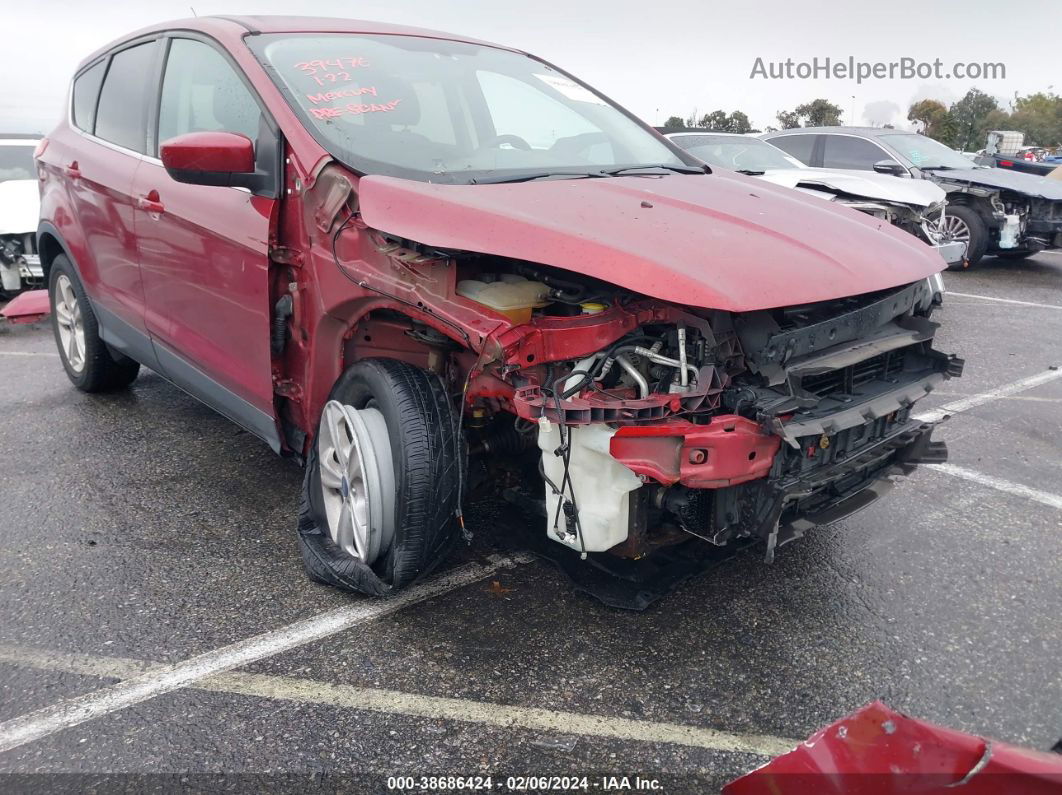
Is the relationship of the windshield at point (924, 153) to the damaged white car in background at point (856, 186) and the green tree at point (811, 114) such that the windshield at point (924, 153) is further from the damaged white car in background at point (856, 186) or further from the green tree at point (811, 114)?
the green tree at point (811, 114)

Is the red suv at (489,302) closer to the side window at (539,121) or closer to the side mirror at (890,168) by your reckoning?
the side window at (539,121)

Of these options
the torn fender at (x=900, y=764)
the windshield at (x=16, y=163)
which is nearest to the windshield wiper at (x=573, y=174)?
the torn fender at (x=900, y=764)

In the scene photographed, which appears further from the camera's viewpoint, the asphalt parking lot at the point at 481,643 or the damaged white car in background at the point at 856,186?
the damaged white car in background at the point at 856,186

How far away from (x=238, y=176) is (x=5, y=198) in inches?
250

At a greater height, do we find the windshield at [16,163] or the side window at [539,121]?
the side window at [539,121]

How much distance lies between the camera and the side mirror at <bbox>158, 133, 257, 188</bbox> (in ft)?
9.13

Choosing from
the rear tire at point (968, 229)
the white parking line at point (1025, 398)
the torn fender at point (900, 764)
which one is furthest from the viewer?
the rear tire at point (968, 229)

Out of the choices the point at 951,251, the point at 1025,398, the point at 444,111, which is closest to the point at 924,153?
the point at 951,251

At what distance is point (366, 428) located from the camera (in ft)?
8.95

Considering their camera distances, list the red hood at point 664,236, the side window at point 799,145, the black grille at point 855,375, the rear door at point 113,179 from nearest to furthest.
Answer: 1. the red hood at point 664,236
2. the black grille at point 855,375
3. the rear door at point 113,179
4. the side window at point 799,145

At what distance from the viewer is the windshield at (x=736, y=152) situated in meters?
8.37

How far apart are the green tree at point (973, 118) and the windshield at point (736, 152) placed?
139 feet

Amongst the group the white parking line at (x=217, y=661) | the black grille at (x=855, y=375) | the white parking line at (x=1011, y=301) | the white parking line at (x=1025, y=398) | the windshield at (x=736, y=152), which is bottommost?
the white parking line at (x=217, y=661)

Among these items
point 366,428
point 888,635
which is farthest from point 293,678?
point 888,635
